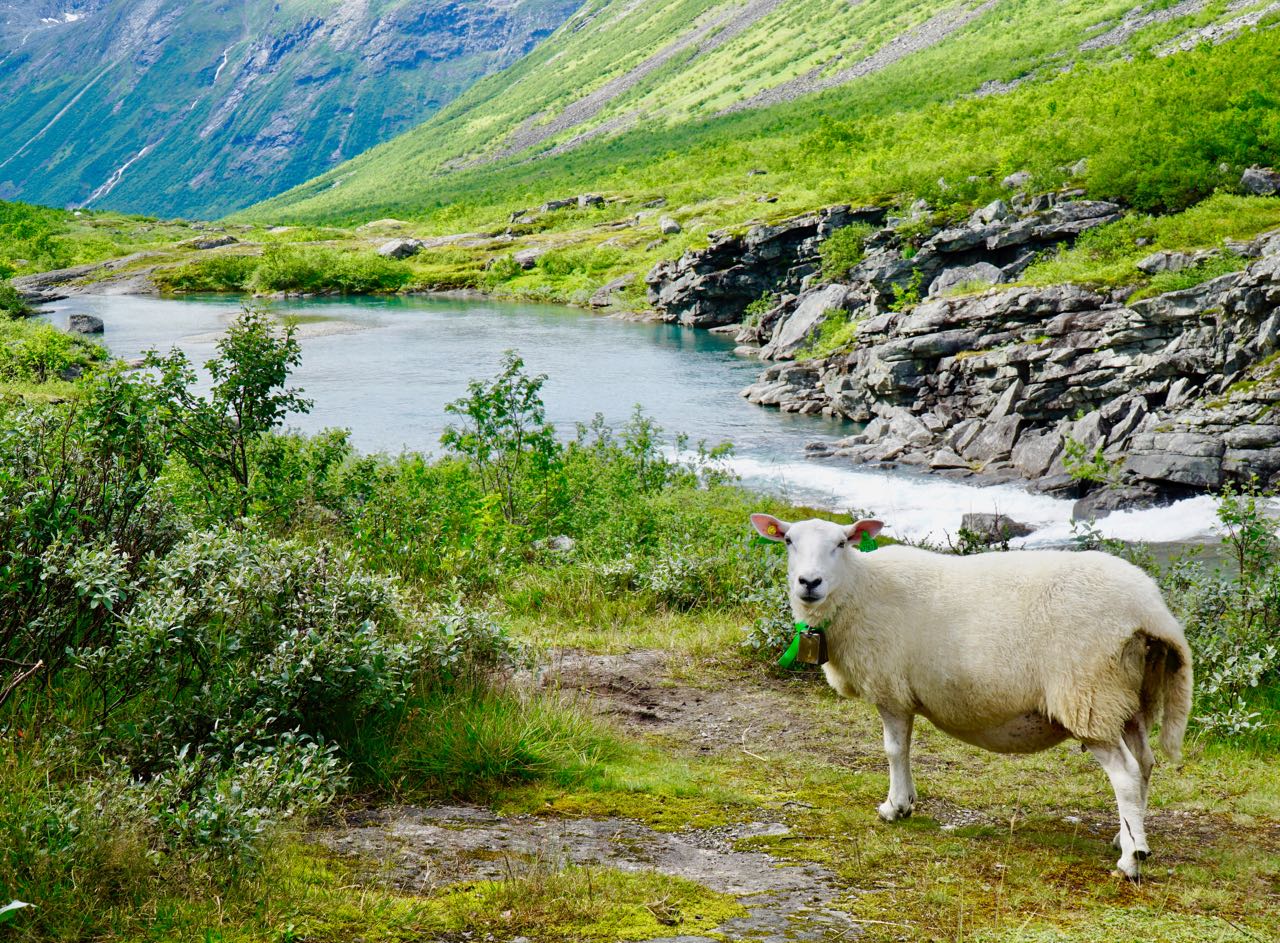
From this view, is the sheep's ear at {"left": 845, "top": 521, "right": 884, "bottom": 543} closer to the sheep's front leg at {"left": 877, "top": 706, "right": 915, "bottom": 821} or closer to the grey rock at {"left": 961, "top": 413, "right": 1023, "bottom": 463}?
the sheep's front leg at {"left": 877, "top": 706, "right": 915, "bottom": 821}

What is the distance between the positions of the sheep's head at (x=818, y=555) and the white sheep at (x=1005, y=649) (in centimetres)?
1

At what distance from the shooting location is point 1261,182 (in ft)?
125

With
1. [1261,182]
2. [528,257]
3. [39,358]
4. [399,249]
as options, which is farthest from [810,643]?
[399,249]

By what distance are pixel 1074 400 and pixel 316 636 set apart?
28533 millimetres

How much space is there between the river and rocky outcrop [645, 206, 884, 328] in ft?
6.85

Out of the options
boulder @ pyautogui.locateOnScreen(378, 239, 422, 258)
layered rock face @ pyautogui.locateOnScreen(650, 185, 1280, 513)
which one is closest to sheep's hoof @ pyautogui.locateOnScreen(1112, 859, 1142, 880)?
layered rock face @ pyautogui.locateOnScreen(650, 185, 1280, 513)

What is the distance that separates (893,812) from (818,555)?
1559mm

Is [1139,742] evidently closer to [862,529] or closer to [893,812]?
[893,812]

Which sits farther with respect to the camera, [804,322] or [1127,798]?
[804,322]

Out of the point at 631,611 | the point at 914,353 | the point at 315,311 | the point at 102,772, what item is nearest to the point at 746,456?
the point at 914,353

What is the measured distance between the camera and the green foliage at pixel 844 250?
51.4m

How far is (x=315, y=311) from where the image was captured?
70062 mm

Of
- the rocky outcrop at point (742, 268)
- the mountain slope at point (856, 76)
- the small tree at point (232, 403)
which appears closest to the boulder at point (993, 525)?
the small tree at point (232, 403)

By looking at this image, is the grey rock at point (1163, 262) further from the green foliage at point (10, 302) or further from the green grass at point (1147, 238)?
the green foliage at point (10, 302)
